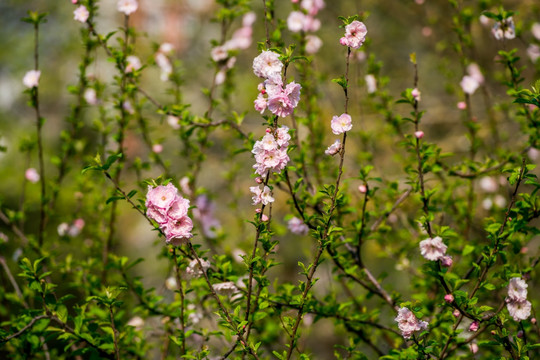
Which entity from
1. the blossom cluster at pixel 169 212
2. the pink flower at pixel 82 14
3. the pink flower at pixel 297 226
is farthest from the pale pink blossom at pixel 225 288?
the pink flower at pixel 82 14

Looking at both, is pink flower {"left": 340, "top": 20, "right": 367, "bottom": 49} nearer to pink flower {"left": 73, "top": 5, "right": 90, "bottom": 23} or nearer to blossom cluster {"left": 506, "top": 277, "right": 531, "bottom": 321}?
blossom cluster {"left": 506, "top": 277, "right": 531, "bottom": 321}

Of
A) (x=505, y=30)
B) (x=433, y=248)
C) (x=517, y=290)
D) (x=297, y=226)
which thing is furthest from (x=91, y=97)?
(x=517, y=290)

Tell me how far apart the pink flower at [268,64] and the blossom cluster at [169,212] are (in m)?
0.49

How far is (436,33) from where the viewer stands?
4582 mm

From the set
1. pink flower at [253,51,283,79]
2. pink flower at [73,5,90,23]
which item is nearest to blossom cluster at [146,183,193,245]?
pink flower at [253,51,283,79]

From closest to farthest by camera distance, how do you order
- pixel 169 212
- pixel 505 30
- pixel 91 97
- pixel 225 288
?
1. pixel 169 212
2. pixel 225 288
3. pixel 505 30
4. pixel 91 97

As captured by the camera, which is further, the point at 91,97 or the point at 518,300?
the point at 91,97

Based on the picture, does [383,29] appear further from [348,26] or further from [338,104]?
[348,26]

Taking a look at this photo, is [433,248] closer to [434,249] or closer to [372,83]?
[434,249]

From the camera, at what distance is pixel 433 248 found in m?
1.46

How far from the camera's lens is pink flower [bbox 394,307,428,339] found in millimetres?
1411

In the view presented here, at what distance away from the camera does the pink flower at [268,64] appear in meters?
1.42

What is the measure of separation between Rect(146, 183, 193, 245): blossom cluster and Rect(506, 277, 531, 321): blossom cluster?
109 cm

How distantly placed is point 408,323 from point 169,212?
857mm
